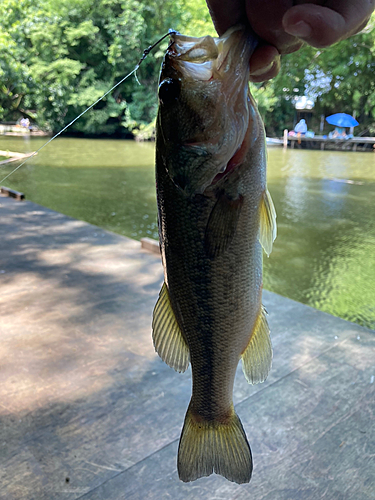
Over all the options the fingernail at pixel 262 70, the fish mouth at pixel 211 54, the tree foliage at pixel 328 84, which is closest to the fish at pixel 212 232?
the fish mouth at pixel 211 54

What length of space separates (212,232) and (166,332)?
0.41m

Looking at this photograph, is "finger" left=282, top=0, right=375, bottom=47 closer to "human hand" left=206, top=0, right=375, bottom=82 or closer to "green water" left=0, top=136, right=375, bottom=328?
"human hand" left=206, top=0, right=375, bottom=82

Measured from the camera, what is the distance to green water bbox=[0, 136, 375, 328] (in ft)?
18.1

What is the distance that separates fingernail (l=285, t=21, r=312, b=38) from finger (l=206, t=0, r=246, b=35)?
0.21 m

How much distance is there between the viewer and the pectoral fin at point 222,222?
1268 mm

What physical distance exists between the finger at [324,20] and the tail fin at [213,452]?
124 cm

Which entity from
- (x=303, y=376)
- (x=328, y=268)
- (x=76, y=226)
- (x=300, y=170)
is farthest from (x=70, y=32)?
(x=303, y=376)

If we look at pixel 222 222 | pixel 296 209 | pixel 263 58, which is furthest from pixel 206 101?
pixel 296 209

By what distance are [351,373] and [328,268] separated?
313 cm

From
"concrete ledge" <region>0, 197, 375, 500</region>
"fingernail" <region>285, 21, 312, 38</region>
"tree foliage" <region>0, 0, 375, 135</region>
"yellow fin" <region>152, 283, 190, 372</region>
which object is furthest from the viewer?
"tree foliage" <region>0, 0, 375, 135</region>

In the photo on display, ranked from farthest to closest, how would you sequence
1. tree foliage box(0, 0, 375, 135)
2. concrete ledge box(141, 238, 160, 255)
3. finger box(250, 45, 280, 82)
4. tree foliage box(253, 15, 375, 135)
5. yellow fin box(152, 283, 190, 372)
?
1. tree foliage box(0, 0, 375, 135)
2. tree foliage box(253, 15, 375, 135)
3. concrete ledge box(141, 238, 160, 255)
4. yellow fin box(152, 283, 190, 372)
5. finger box(250, 45, 280, 82)

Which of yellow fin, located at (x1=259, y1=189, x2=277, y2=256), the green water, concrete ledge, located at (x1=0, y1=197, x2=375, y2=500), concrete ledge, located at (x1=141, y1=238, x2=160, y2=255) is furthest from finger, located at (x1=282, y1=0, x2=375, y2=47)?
concrete ledge, located at (x1=141, y1=238, x2=160, y2=255)

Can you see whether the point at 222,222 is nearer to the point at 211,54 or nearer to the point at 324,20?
the point at 211,54

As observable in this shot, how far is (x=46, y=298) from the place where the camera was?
14.0 ft
